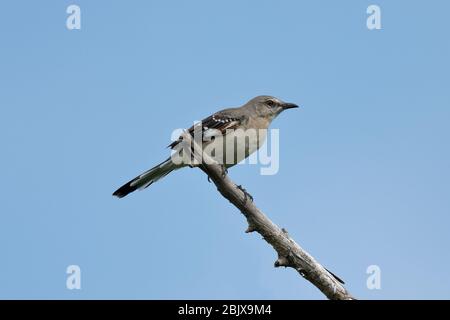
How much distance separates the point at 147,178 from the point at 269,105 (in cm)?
271

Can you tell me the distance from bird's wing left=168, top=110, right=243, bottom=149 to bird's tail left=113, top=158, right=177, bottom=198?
64cm

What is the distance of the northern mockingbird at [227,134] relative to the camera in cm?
1108

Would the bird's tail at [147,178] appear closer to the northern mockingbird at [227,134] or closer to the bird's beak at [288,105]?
the northern mockingbird at [227,134]

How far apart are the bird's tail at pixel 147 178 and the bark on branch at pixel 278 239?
2.25 metres

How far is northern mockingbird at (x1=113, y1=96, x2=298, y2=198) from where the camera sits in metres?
11.1

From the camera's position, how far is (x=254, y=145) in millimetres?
11750

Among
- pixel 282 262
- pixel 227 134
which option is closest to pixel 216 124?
pixel 227 134

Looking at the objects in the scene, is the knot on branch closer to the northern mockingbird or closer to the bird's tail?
the northern mockingbird

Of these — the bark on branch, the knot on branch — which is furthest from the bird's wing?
the knot on branch

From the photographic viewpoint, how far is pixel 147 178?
36.7 feet

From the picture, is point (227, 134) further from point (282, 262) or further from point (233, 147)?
point (282, 262)
